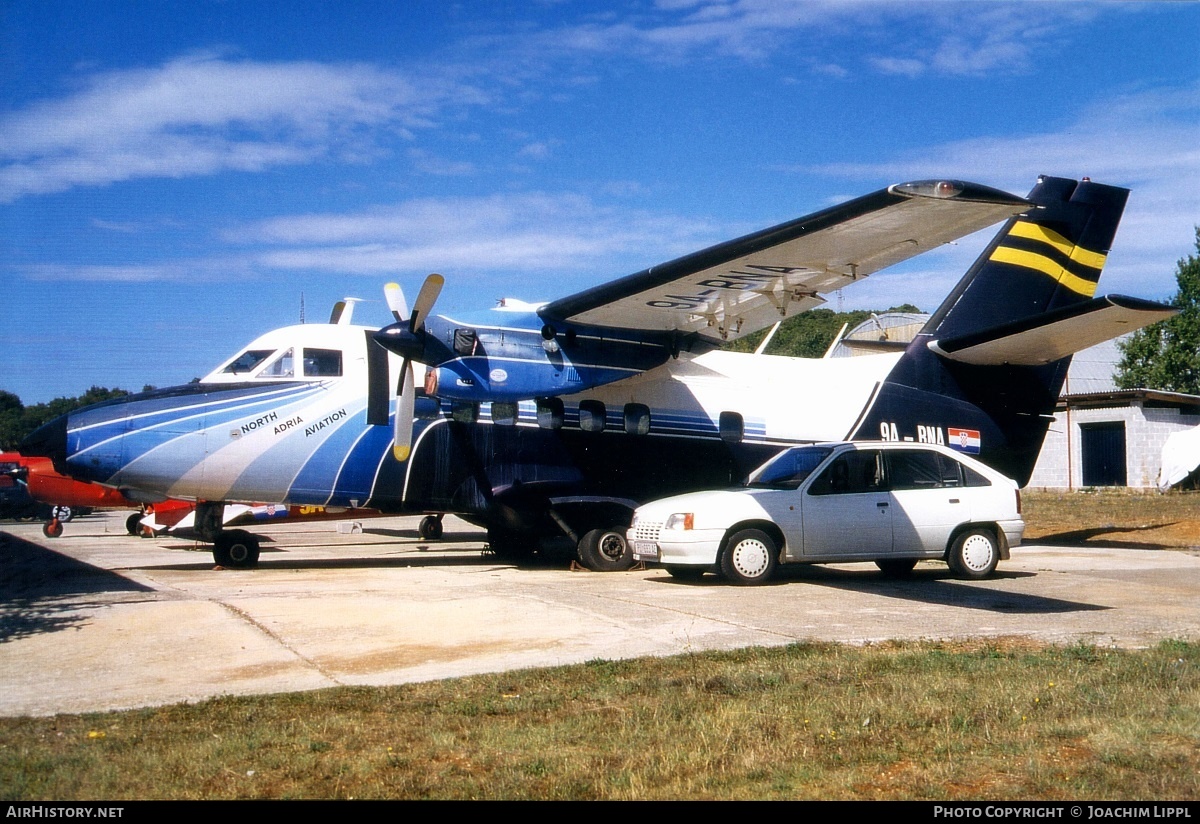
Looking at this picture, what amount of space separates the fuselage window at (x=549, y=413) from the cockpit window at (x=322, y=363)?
9.42 ft

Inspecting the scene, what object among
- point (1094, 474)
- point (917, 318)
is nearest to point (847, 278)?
point (1094, 474)

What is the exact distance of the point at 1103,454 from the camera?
1366 inches

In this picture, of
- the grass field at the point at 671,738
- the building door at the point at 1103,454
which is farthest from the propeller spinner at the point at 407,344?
the building door at the point at 1103,454

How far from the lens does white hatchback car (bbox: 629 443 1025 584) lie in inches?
454

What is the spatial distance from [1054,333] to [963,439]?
95.2 inches

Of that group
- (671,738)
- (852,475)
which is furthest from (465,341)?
(671,738)

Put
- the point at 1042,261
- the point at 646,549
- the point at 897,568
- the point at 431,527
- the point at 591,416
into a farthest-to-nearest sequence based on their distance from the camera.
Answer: the point at 431,527 < the point at 1042,261 < the point at 591,416 < the point at 897,568 < the point at 646,549

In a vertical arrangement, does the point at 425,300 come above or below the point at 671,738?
above

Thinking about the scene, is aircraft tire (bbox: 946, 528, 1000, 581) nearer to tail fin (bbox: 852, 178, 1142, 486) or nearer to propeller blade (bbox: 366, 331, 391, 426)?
tail fin (bbox: 852, 178, 1142, 486)

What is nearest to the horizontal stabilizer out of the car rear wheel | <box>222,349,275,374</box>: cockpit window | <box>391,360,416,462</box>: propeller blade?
the car rear wheel

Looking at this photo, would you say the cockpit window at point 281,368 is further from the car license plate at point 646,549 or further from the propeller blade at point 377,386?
the car license plate at point 646,549

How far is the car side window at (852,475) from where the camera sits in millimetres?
11922

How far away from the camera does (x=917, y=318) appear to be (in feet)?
186

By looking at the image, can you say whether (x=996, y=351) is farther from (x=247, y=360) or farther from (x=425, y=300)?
(x=247, y=360)
